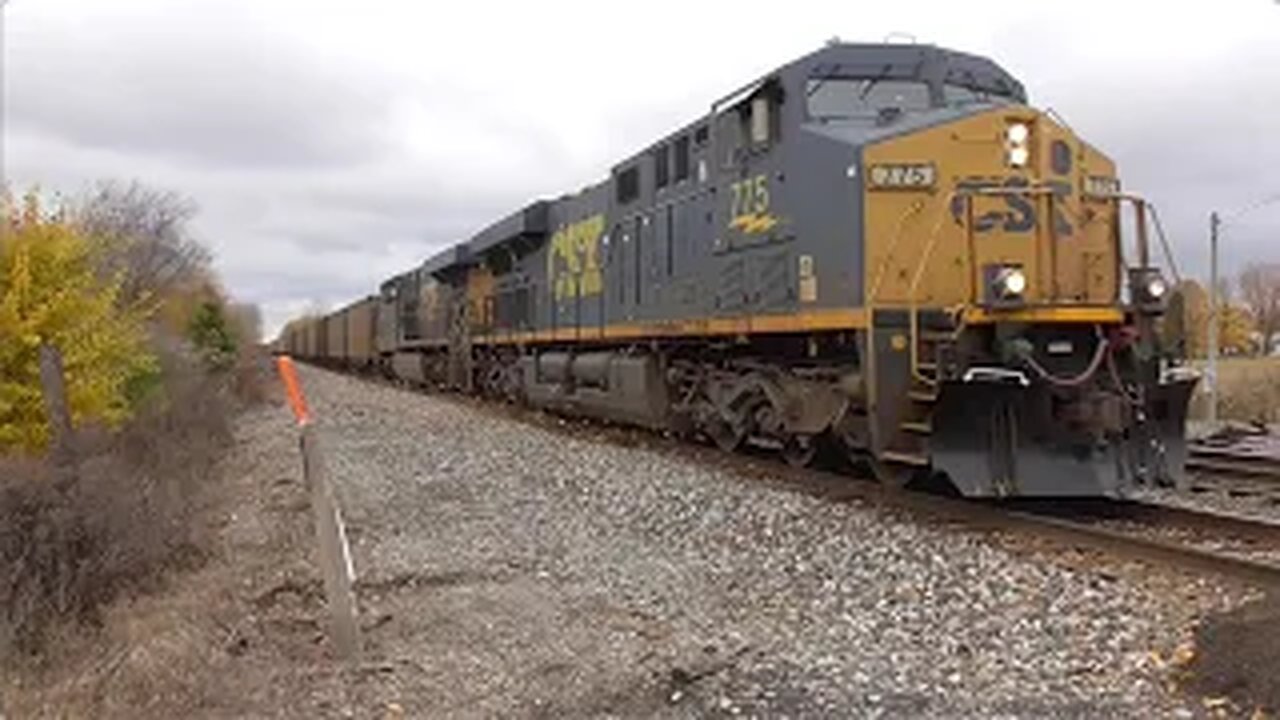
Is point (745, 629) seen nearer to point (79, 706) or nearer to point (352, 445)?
point (79, 706)

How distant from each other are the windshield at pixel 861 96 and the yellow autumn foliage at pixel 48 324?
8.65m

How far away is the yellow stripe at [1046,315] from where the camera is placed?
→ 8.76 meters

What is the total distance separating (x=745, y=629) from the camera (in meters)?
5.95

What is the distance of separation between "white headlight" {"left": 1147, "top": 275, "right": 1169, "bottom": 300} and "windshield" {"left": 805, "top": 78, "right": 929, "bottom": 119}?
256 cm

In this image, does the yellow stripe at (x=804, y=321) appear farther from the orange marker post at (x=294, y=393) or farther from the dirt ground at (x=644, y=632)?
the orange marker post at (x=294, y=393)

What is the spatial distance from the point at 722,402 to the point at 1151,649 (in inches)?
288

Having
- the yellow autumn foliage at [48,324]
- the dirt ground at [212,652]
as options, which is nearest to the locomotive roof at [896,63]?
the dirt ground at [212,652]

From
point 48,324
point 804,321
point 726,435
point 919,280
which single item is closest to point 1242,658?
point 919,280

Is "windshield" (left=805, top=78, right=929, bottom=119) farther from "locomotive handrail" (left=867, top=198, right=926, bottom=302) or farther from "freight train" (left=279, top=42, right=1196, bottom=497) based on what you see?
"locomotive handrail" (left=867, top=198, right=926, bottom=302)

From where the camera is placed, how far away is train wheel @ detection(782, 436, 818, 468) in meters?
10.9

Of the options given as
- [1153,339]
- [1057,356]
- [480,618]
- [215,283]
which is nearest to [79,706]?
[480,618]

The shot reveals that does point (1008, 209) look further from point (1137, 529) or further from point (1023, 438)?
point (1137, 529)

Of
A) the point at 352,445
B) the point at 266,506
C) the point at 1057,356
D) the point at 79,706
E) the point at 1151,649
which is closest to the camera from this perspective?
the point at 79,706

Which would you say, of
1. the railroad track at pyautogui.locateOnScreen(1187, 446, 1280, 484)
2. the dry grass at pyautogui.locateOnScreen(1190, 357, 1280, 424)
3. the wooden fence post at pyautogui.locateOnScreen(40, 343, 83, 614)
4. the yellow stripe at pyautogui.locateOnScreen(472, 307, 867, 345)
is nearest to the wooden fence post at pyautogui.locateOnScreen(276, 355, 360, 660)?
the wooden fence post at pyautogui.locateOnScreen(40, 343, 83, 614)
